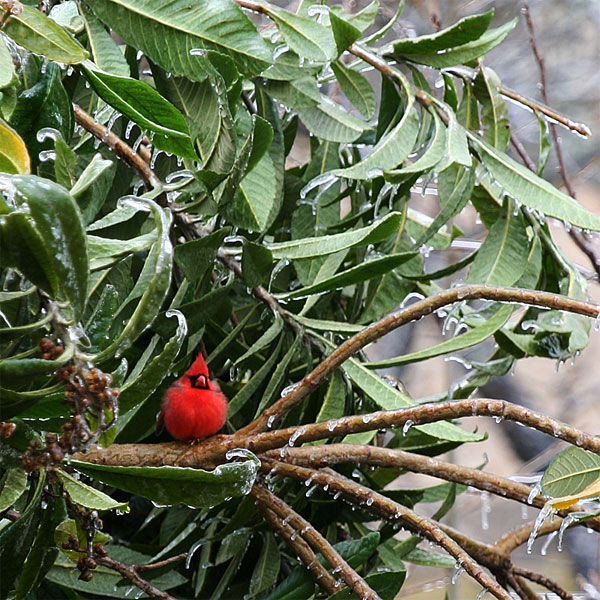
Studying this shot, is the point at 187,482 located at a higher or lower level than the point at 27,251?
lower

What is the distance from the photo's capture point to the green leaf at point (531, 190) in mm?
868

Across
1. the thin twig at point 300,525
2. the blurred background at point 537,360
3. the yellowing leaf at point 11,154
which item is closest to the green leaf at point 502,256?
the thin twig at point 300,525

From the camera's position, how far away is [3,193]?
0.51 metres

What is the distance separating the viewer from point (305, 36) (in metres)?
0.86

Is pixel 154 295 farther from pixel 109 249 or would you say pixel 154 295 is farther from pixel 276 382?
pixel 276 382

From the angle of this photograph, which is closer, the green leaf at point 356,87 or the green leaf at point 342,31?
the green leaf at point 342,31

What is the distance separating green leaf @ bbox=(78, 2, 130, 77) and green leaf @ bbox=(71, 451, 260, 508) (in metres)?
0.40

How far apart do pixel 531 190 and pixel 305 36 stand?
31 centimetres

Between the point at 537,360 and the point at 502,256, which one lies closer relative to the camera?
the point at 502,256

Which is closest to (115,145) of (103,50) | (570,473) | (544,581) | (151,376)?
(103,50)

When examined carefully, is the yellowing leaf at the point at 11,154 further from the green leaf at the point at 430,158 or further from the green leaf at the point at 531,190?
the green leaf at the point at 531,190

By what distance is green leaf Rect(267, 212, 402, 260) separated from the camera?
2.43ft

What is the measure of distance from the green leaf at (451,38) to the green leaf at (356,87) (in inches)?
2.2

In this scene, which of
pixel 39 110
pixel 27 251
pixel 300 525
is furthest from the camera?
pixel 300 525
